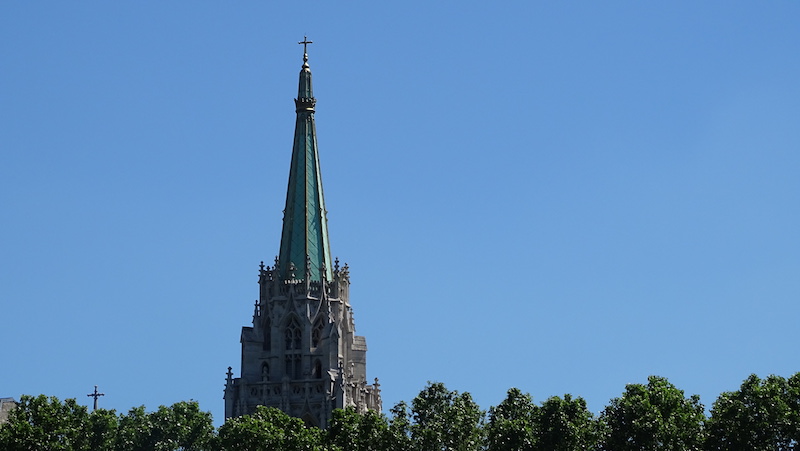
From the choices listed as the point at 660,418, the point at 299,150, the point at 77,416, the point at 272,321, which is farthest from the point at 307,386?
the point at 660,418

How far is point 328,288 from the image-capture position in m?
146

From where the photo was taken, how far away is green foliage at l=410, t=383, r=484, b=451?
104 metres

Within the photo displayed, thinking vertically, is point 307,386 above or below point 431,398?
above

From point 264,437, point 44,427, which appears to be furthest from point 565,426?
point 44,427

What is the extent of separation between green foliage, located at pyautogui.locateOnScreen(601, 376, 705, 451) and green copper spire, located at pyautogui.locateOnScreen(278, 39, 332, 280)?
157 ft

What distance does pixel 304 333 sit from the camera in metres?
145

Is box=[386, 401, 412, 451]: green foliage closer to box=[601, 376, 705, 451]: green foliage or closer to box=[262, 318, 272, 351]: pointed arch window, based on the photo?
box=[601, 376, 705, 451]: green foliage

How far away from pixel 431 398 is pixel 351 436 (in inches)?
196

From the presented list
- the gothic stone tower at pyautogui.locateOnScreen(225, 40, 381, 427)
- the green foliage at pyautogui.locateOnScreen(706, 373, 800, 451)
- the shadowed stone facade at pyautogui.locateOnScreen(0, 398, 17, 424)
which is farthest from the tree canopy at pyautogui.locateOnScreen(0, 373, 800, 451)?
the gothic stone tower at pyautogui.locateOnScreen(225, 40, 381, 427)

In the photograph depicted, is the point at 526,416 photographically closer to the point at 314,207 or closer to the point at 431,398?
the point at 431,398

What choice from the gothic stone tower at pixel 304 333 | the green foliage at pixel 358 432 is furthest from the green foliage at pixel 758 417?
the gothic stone tower at pixel 304 333

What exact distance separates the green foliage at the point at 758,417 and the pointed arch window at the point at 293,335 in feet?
163

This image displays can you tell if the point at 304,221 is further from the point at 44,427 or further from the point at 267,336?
the point at 44,427

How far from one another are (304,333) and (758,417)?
51537 millimetres
